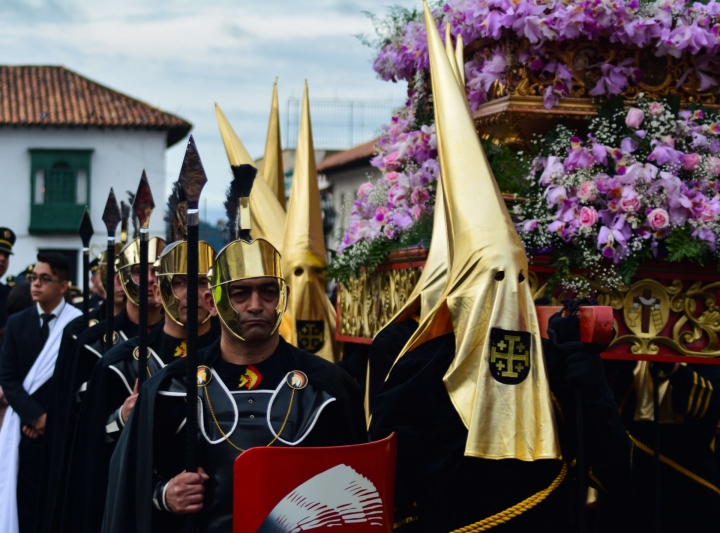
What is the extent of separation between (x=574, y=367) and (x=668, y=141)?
1675 mm

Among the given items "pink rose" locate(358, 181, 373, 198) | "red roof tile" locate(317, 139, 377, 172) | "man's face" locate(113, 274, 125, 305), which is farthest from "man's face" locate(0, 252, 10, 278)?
"red roof tile" locate(317, 139, 377, 172)

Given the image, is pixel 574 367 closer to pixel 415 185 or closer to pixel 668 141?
pixel 668 141

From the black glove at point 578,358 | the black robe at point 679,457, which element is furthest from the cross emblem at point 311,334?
the black glove at point 578,358

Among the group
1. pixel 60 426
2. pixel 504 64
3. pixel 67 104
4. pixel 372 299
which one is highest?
pixel 67 104

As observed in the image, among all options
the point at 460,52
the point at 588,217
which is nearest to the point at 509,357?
the point at 588,217

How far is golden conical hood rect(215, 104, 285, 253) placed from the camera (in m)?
8.54

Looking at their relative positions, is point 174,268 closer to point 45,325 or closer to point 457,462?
point 457,462

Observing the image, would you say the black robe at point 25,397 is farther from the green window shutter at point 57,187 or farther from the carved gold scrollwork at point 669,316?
the green window shutter at point 57,187

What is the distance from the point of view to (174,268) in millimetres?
5410

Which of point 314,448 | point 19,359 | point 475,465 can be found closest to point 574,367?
point 475,465

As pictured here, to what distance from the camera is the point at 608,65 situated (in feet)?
17.7

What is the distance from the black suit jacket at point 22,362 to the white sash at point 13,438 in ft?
0.20

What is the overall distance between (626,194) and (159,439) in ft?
7.93

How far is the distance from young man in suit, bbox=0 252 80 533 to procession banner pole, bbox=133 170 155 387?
3127 millimetres
